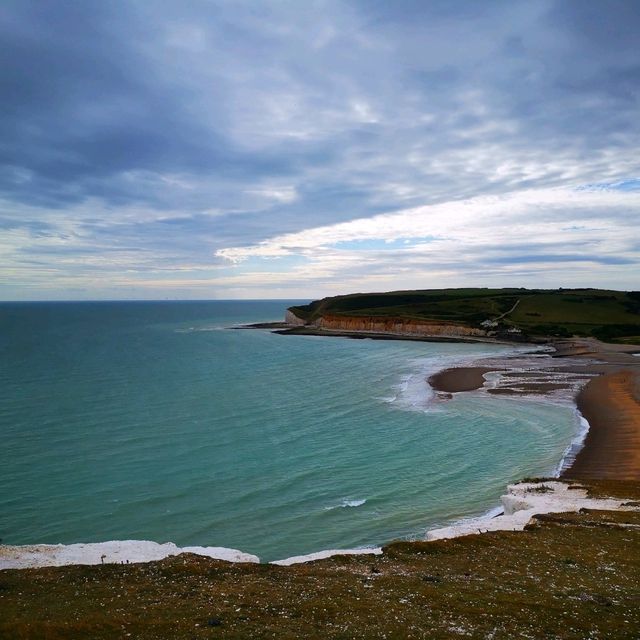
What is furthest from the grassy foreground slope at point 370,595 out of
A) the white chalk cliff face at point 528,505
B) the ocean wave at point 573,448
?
the ocean wave at point 573,448

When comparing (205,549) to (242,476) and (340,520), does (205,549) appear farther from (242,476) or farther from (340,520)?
(242,476)

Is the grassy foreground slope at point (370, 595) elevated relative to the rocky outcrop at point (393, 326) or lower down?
lower down

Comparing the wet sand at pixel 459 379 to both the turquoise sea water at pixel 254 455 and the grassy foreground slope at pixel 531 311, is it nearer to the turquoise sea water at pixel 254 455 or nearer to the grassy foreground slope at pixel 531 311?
the turquoise sea water at pixel 254 455

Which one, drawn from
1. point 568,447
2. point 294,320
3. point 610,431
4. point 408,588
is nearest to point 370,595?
point 408,588

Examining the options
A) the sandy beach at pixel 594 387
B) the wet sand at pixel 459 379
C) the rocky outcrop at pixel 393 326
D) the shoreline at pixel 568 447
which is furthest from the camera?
the rocky outcrop at pixel 393 326

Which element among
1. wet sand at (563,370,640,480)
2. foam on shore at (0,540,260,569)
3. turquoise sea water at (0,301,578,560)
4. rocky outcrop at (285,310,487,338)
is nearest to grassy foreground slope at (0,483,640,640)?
foam on shore at (0,540,260,569)

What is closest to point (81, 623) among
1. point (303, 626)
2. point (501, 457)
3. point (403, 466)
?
point (303, 626)
